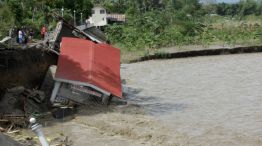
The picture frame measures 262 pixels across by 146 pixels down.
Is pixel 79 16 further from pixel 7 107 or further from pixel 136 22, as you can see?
pixel 7 107

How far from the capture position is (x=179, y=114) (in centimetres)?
1566

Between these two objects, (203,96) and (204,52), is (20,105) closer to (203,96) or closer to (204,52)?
(203,96)

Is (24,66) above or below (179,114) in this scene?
above

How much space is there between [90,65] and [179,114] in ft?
10.6

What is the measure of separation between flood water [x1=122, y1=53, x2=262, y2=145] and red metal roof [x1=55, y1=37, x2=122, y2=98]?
149cm

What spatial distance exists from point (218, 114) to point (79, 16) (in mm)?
38155

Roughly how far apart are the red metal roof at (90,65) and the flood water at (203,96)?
1.49m

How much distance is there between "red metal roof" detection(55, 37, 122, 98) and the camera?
15.5 metres

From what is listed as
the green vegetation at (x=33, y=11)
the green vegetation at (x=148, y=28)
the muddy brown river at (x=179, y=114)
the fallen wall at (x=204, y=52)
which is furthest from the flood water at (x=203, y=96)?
the green vegetation at (x=33, y=11)

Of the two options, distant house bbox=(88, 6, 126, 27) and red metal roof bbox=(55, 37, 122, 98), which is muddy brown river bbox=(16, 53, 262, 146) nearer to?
red metal roof bbox=(55, 37, 122, 98)

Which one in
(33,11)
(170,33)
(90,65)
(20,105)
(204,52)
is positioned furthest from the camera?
(33,11)

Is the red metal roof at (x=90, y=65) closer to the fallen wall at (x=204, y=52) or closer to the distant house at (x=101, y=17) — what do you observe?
the fallen wall at (x=204, y=52)

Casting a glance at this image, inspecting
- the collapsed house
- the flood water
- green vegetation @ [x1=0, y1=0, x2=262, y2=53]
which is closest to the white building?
green vegetation @ [x1=0, y1=0, x2=262, y2=53]

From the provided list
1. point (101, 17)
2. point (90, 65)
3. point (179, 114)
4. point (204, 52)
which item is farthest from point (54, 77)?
point (101, 17)
